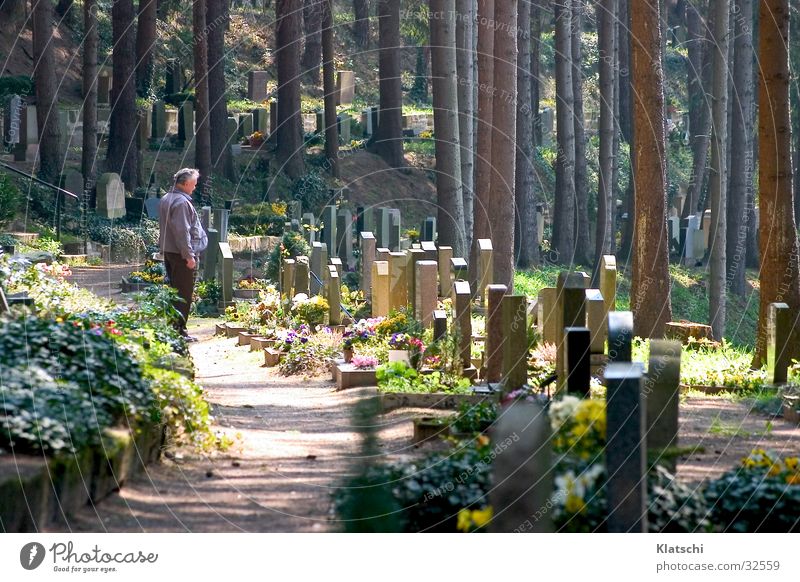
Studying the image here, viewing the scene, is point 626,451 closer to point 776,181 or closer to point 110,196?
point 776,181

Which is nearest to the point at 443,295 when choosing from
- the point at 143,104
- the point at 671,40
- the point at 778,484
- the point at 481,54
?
the point at 481,54

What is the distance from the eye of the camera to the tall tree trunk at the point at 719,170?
861 inches

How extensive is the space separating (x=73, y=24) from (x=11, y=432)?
39.3 meters

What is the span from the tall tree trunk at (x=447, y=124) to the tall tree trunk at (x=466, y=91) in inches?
31.9

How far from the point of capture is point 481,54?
68.6ft

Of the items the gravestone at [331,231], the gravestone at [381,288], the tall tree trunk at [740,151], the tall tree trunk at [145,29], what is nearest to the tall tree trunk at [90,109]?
the tall tree trunk at [145,29]

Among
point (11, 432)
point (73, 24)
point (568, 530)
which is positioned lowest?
point (568, 530)

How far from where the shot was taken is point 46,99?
2927cm

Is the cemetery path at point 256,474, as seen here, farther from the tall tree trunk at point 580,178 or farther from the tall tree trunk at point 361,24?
the tall tree trunk at point 361,24

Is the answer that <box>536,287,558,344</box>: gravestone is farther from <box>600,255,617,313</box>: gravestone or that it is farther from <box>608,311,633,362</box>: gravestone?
<box>608,311,633,362</box>: gravestone

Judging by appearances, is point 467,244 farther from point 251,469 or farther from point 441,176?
point 251,469

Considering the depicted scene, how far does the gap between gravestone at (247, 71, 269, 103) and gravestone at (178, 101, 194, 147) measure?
7.92 metres

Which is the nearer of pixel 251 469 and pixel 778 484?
pixel 778 484
